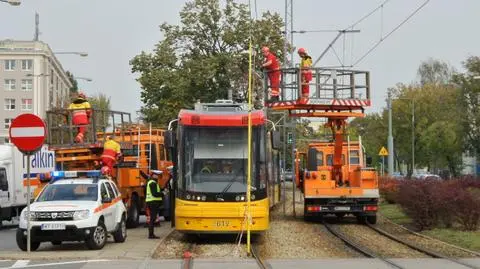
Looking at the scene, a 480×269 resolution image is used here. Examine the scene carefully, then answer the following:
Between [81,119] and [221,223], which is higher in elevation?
[81,119]

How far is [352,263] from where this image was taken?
48.0ft

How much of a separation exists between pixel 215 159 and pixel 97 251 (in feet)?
12.2

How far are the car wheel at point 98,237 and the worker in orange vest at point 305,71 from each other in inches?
345

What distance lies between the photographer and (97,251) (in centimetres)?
1670

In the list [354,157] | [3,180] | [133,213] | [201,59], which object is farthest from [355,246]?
[201,59]

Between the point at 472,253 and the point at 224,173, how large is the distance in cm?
601

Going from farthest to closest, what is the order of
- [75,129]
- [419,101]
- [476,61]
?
1. [419,101]
2. [476,61]
3. [75,129]

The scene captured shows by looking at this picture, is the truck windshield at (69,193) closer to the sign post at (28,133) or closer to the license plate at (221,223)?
the sign post at (28,133)

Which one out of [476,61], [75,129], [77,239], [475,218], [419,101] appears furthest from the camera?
[419,101]

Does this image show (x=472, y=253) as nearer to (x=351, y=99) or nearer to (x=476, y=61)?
(x=351, y=99)

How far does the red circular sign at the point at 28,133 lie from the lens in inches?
625

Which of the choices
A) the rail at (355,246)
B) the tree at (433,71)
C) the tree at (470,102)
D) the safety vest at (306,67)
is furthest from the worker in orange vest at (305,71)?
the tree at (433,71)

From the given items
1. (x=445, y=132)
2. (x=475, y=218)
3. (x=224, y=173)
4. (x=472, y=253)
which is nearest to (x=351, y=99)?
(x=475, y=218)

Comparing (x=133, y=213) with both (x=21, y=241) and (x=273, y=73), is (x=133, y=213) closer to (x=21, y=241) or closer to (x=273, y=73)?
(x=273, y=73)
